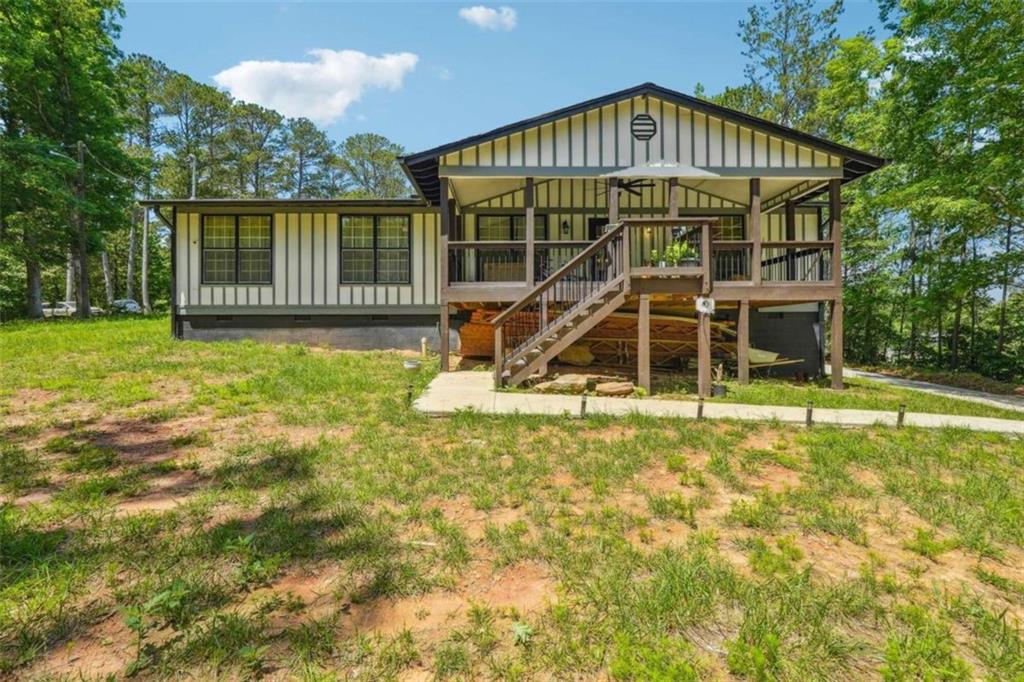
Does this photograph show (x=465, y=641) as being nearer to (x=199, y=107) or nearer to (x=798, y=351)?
(x=798, y=351)

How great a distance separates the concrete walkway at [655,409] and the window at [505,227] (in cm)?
593

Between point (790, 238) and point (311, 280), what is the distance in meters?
11.6

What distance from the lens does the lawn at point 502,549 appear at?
216 cm

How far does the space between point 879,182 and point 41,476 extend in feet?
61.2

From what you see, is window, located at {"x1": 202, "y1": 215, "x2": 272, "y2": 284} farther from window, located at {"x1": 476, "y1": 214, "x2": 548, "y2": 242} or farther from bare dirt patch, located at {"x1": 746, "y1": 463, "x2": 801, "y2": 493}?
bare dirt patch, located at {"x1": 746, "y1": 463, "x2": 801, "y2": 493}

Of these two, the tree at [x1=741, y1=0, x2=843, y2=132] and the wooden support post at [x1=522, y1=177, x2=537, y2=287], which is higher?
the tree at [x1=741, y1=0, x2=843, y2=132]

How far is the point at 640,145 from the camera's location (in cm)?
984

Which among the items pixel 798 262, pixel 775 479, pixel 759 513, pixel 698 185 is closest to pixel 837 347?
pixel 798 262

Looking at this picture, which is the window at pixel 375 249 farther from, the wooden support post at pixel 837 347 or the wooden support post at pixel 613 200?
the wooden support post at pixel 837 347

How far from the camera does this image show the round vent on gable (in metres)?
9.77

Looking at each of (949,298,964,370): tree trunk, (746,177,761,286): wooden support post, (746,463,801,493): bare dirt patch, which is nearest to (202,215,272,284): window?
(746,177,761,286): wooden support post

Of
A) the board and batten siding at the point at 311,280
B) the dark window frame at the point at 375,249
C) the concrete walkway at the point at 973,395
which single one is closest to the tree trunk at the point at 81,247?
the board and batten siding at the point at 311,280

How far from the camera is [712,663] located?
2.12m

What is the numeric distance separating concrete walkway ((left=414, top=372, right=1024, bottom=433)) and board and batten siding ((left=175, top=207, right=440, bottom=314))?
542 cm
